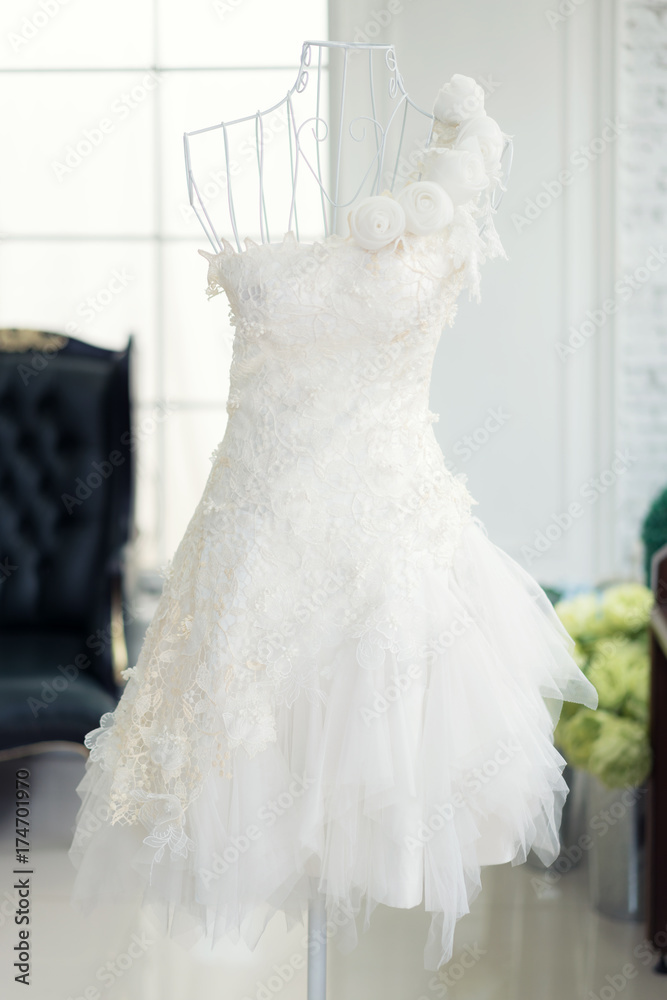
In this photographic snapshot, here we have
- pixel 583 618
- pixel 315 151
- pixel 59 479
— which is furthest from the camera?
pixel 59 479

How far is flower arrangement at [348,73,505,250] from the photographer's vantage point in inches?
47.4

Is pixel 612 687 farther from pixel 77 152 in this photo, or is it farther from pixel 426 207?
pixel 77 152

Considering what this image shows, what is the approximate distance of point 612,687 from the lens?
2195mm

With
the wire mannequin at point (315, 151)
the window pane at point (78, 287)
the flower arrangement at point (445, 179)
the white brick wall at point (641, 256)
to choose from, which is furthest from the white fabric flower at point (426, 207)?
the window pane at point (78, 287)

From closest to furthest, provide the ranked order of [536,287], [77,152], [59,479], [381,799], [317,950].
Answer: [381,799]
[317,950]
[536,287]
[59,479]
[77,152]

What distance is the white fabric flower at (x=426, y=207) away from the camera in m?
1.21

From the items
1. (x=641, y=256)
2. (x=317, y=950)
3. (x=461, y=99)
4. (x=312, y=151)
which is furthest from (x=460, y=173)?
(x=312, y=151)

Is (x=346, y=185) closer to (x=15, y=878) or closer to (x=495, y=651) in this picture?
(x=495, y=651)

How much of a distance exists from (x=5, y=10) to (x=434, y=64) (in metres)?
1.58

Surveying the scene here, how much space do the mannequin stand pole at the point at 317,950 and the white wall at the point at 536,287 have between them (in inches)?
68.0

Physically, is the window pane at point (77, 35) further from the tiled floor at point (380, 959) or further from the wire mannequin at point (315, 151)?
the tiled floor at point (380, 959)

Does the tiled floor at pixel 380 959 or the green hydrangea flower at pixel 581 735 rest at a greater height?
the green hydrangea flower at pixel 581 735

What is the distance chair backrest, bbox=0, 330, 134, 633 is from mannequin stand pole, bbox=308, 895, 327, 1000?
1.74 m

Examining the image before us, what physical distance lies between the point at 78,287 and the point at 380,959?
8.06 ft
